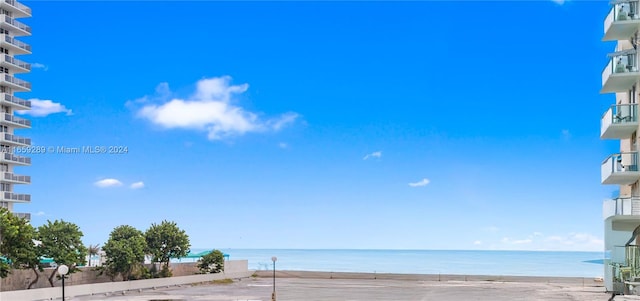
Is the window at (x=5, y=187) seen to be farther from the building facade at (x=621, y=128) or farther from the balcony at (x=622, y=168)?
the balcony at (x=622, y=168)

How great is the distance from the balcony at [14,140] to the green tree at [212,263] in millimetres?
34156

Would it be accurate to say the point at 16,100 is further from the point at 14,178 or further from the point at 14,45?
the point at 14,178

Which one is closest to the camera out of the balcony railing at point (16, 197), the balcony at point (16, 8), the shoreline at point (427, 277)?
the shoreline at point (427, 277)

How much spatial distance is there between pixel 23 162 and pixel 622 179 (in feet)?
240

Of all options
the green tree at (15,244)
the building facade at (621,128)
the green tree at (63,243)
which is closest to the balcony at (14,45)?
the green tree at (63,243)

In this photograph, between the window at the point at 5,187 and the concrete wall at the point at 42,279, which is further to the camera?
the window at the point at 5,187

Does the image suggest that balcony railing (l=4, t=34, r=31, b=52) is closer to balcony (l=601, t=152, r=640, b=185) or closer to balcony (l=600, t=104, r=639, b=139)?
balcony (l=600, t=104, r=639, b=139)

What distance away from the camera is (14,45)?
307 feet

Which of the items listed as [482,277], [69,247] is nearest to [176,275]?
→ [69,247]

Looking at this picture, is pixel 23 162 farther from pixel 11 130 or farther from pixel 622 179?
pixel 622 179

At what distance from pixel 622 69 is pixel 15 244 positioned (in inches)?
1449

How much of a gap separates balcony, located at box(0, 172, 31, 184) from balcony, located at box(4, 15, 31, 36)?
16892 mm

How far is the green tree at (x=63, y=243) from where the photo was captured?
1998 inches

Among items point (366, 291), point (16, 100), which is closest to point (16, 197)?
point (16, 100)
